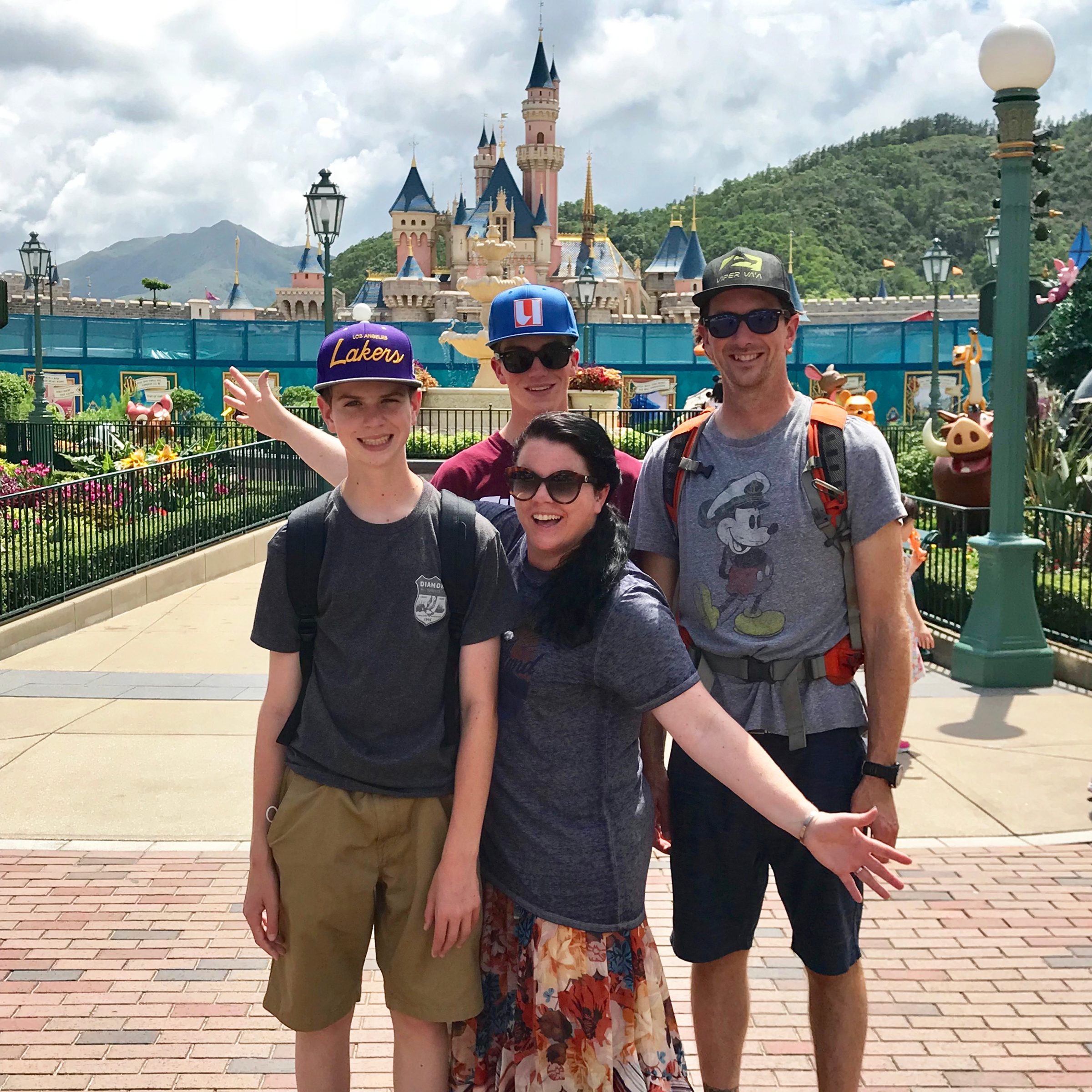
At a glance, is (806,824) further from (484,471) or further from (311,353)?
(311,353)

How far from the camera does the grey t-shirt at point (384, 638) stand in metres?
2.37

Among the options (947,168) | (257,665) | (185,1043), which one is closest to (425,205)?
(947,168)

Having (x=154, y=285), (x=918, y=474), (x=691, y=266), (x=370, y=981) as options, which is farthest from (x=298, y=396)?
(x=691, y=266)

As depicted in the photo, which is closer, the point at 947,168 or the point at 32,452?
the point at 32,452

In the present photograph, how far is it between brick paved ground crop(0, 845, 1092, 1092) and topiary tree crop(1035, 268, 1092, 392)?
1578 centimetres

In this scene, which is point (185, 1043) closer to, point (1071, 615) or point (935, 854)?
point (935, 854)

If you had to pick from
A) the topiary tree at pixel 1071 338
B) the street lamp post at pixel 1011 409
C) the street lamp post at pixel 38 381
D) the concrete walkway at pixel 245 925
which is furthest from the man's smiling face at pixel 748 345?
the topiary tree at pixel 1071 338

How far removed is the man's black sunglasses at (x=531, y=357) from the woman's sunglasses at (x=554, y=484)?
2.50ft

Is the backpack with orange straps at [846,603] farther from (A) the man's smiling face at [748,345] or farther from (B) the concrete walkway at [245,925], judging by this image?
(B) the concrete walkway at [245,925]

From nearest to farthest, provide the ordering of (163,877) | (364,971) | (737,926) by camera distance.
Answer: (737,926) → (364,971) → (163,877)

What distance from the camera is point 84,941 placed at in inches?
158

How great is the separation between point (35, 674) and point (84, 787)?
2.91 m

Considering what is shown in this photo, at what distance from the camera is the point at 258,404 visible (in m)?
3.19

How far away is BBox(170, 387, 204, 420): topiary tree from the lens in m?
28.0
